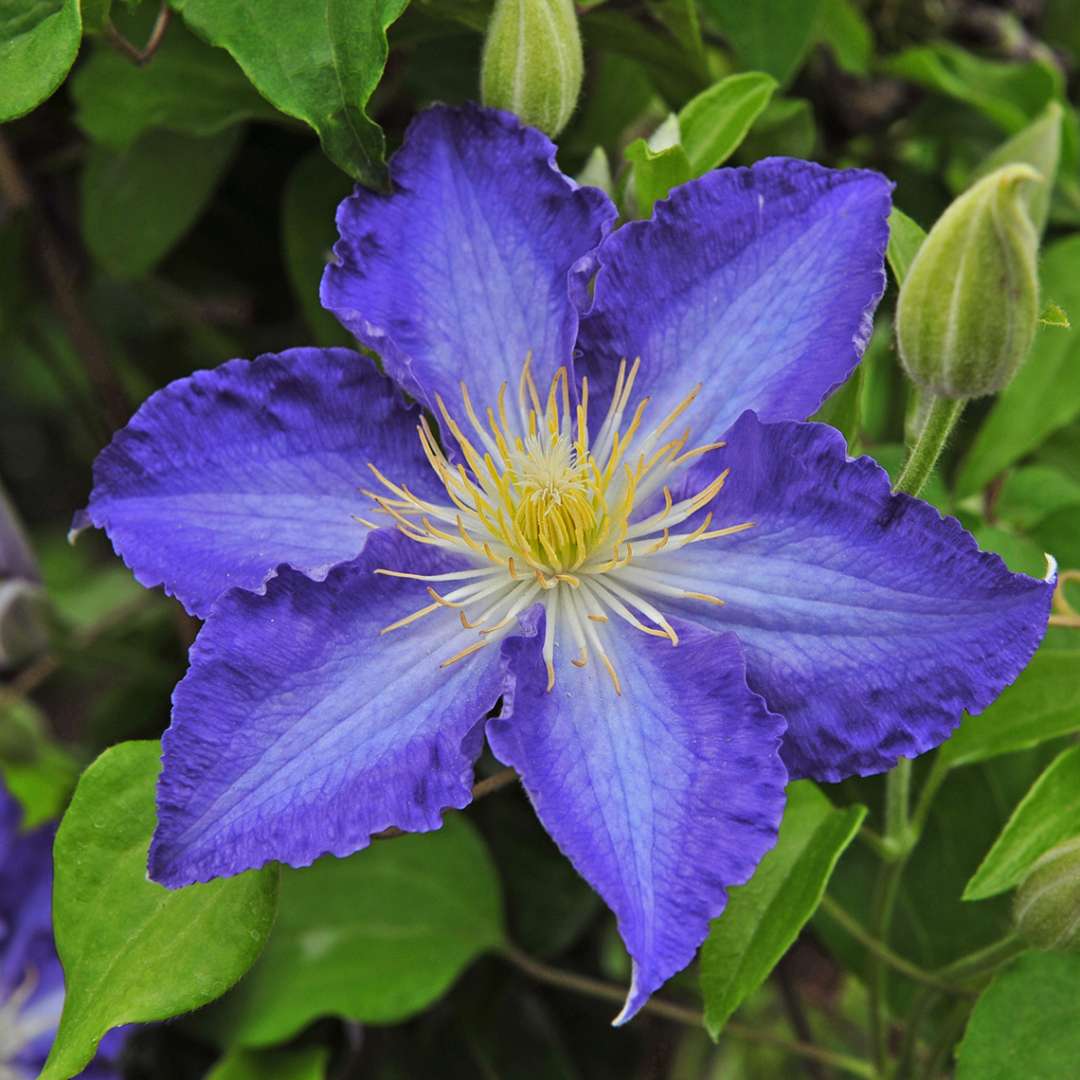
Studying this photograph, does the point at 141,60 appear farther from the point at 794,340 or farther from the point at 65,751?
the point at 65,751

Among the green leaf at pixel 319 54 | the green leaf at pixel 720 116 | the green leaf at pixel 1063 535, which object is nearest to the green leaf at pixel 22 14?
the green leaf at pixel 319 54

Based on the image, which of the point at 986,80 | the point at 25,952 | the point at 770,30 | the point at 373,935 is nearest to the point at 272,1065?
the point at 373,935

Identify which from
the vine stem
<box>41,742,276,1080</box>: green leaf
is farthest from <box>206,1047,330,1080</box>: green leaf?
<box>41,742,276,1080</box>: green leaf

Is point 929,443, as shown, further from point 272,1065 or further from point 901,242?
point 272,1065

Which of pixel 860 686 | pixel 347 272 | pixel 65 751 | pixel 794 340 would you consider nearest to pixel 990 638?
pixel 860 686

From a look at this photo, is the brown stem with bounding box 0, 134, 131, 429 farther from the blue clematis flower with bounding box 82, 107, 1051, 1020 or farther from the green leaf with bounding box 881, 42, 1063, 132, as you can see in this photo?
the green leaf with bounding box 881, 42, 1063, 132
